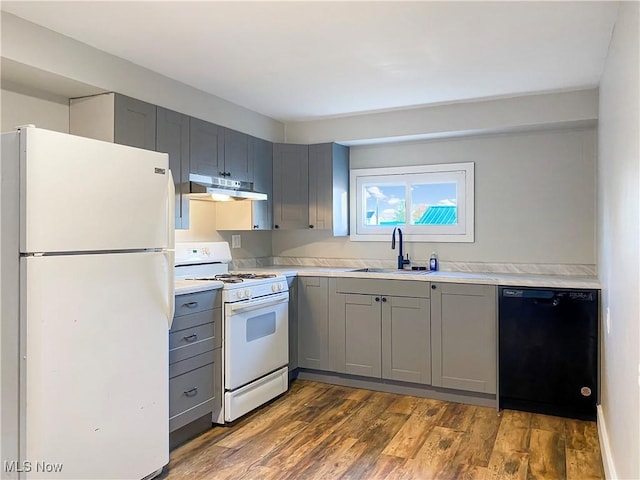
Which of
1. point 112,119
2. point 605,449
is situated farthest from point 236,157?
point 605,449

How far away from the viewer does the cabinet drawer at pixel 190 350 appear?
2789mm

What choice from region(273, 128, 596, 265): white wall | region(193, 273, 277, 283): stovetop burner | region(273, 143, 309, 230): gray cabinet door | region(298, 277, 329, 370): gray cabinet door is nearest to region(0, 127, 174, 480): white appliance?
region(193, 273, 277, 283): stovetop burner

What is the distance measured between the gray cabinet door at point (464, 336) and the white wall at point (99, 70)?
2194 mm

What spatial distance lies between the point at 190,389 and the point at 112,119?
Result: 168 centimetres

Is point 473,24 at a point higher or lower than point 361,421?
higher

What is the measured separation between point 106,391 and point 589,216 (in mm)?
3523

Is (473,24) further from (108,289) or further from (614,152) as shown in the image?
(108,289)

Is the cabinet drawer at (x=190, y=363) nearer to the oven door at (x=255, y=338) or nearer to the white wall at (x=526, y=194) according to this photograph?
the oven door at (x=255, y=338)

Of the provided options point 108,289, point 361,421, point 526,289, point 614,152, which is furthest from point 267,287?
point 614,152

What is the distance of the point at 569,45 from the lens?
2697mm

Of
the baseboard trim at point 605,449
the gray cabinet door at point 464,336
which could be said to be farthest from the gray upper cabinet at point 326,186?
the baseboard trim at point 605,449

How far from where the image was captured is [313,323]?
408 centimetres

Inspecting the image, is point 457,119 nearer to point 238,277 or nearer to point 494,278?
point 494,278

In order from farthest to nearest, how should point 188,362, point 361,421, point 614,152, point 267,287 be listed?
point 267,287 → point 361,421 → point 188,362 → point 614,152
